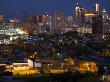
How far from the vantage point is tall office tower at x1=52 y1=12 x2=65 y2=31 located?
4303 cm

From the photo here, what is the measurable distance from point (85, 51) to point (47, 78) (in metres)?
7.35

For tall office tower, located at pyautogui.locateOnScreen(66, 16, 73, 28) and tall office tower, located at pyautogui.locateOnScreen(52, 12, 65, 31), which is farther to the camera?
tall office tower, located at pyautogui.locateOnScreen(66, 16, 73, 28)

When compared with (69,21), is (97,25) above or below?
below

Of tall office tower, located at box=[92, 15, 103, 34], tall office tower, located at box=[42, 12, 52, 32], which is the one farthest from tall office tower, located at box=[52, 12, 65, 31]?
tall office tower, located at box=[92, 15, 103, 34]

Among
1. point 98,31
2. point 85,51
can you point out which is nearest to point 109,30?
point 98,31

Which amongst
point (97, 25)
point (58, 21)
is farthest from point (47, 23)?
point (97, 25)

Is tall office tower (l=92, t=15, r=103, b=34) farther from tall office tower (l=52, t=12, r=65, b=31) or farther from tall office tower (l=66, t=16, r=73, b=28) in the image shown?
tall office tower (l=66, t=16, r=73, b=28)

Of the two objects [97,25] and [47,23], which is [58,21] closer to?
[47,23]

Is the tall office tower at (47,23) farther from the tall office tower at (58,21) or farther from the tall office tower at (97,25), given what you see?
the tall office tower at (97,25)

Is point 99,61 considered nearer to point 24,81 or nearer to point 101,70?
point 101,70

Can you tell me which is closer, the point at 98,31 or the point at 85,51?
the point at 85,51

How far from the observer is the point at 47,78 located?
850 centimetres

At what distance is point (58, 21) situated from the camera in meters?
44.4

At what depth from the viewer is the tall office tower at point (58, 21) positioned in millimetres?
43034
